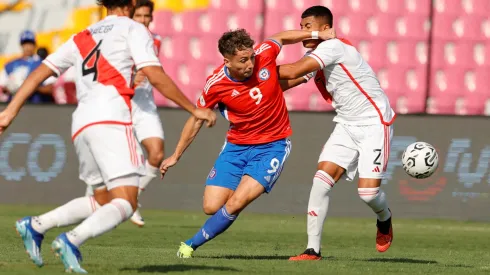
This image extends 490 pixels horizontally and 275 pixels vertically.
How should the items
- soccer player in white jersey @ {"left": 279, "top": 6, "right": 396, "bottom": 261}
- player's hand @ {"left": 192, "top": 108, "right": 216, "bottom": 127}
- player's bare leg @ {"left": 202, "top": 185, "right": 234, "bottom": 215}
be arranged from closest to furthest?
player's hand @ {"left": 192, "top": 108, "right": 216, "bottom": 127}, player's bare leg @ {"left": 202, "top": 185, "right": 234, "bottom": 215}, soccer player in white jersey @ {"left": 279, "top": 6, "right": 396, "bottom": 261}

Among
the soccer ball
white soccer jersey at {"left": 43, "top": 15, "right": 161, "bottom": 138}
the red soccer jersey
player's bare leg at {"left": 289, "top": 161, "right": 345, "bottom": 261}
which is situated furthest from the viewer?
the soccer ball

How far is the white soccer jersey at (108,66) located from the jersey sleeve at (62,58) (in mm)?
28

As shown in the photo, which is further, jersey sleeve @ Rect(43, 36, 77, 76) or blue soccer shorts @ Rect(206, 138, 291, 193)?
blue soccer shorts @ Rect(206, 138, 291, 193)

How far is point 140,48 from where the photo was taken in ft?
23.4

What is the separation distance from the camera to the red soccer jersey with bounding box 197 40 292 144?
934 centimetres

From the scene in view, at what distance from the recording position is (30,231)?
23.6ft

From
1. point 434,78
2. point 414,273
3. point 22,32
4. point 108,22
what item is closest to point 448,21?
point 434,78

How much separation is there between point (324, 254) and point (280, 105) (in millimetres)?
1541

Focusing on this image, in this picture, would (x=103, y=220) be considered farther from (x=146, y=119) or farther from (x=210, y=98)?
(x=146, y=119)

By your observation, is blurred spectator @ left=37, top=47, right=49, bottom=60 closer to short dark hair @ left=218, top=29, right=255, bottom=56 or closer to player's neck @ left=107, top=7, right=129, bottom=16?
short dark hair @ left=218, top=29, right=255, bottom=56

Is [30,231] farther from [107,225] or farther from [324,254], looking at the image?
[324,254]

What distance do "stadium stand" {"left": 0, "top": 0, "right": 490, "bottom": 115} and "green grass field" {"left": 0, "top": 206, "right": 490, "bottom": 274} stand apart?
280cm

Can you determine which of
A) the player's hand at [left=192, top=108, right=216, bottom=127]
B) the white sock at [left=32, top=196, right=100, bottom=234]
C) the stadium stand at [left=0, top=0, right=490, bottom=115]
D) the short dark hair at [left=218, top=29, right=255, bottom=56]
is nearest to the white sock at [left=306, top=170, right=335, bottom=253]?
the short dark hair at [left=218, top=29, right=255, bottom=56]

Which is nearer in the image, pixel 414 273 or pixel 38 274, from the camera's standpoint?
pixel 38 274
